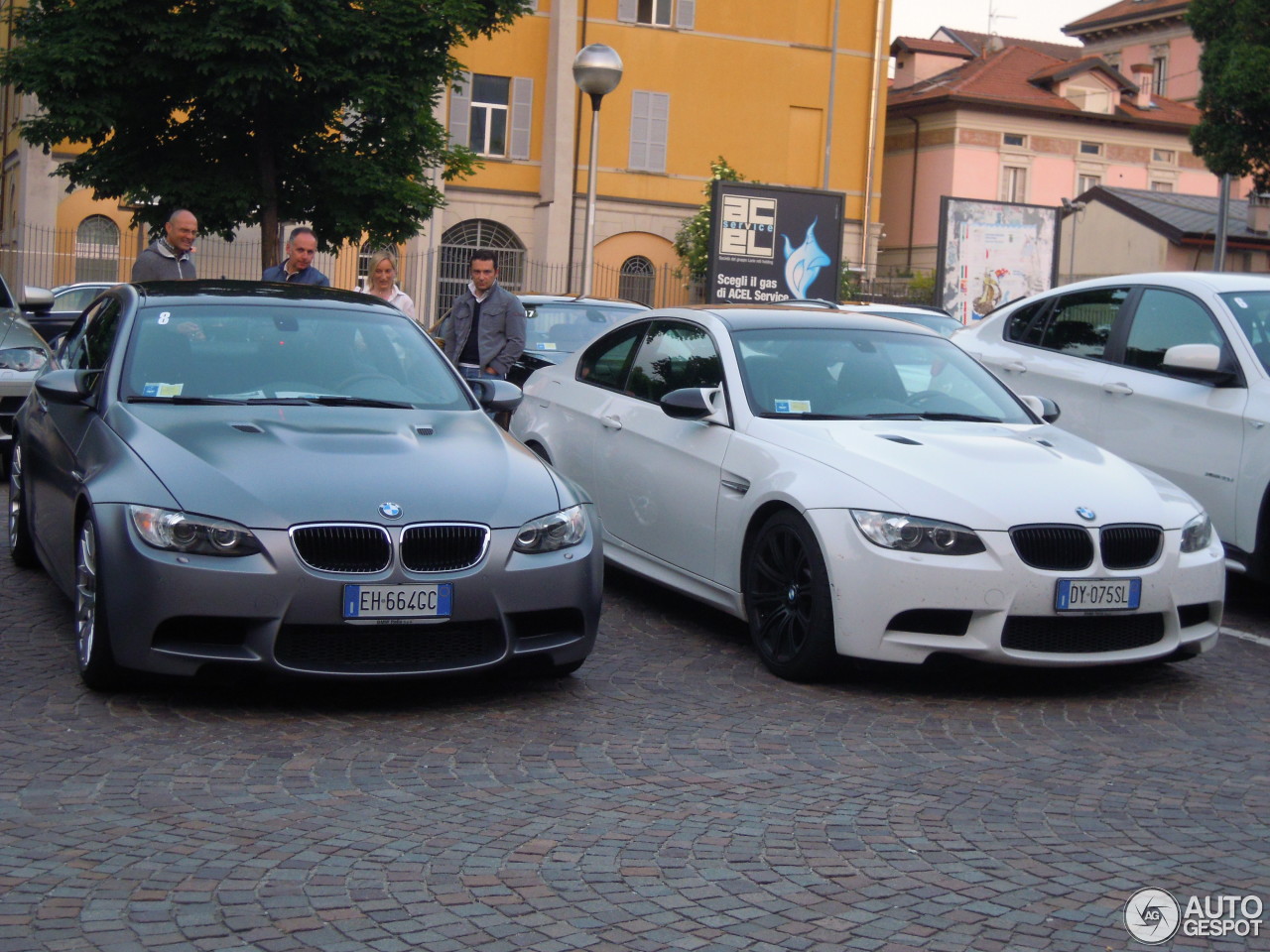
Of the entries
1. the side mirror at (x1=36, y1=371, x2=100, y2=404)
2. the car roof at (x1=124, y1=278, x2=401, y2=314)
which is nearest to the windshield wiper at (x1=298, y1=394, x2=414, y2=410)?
the car roof at (x1=124, y1=278, x2=401, y2=314)

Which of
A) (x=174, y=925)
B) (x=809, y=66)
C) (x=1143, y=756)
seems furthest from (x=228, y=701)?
(x=809, y=66)

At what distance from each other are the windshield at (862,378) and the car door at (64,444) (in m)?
2.90

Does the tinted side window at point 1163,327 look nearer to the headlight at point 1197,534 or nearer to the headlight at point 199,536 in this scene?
the headlight at point 1197,534

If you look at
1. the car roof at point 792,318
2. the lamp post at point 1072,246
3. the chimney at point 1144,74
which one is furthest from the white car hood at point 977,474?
the chimney at point 1144,74

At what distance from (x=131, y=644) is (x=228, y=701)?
1.57 feet

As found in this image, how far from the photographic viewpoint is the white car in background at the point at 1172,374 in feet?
26.6

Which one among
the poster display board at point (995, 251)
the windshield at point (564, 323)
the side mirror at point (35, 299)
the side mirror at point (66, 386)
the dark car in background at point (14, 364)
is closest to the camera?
the side mirror at point (66, 386)

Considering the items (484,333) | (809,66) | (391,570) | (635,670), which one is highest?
(809,66)

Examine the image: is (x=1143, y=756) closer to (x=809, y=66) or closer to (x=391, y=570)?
(x=391, y=570)

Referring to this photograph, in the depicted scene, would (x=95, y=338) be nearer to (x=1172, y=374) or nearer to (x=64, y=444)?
(x=64, y=444)

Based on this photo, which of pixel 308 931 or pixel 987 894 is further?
pixel 987 894

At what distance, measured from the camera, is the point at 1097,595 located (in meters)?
6.24

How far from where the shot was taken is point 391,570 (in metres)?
5.54

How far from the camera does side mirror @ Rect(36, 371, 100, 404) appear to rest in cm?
659
